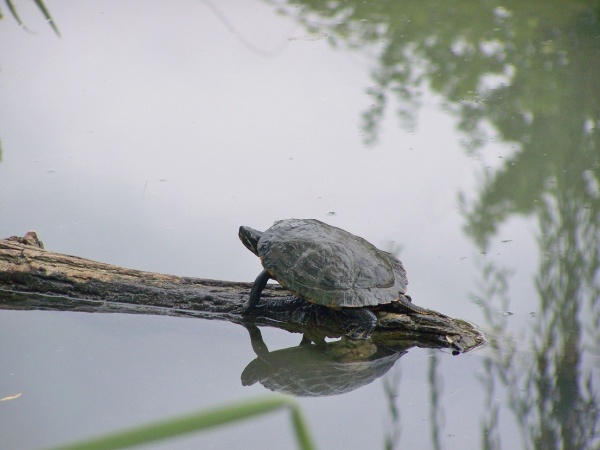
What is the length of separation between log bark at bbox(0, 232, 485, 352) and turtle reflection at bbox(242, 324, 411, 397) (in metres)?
0.13

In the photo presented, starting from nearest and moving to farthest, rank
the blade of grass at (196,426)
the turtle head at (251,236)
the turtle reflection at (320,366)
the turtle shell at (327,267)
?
the blade of grass at (196,426) < the turtle reflection at (320,366) < the turtle shell at (327,267) < the turtle head at (251,236)

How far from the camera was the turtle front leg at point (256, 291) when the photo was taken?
258 cm

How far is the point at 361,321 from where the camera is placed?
2535 mm

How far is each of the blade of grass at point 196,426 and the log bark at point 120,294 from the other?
2.32 metres

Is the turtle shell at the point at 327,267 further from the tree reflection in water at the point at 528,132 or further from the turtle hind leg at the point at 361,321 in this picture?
the tree reflection in water at the point at 528,132

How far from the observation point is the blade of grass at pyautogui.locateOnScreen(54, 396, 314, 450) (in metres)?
0.31

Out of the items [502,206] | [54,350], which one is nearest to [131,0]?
[502,206]

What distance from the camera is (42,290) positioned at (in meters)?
2.68

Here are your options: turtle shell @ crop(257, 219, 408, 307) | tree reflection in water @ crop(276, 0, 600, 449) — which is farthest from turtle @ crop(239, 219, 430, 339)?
tree reflection in water @ crop(276, 0, 600, 449)

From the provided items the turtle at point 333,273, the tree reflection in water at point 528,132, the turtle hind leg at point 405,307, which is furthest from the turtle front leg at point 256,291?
the tree reflection in water at point 528,132

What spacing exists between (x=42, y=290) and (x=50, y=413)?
695mm

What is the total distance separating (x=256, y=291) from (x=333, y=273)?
0.33 metres

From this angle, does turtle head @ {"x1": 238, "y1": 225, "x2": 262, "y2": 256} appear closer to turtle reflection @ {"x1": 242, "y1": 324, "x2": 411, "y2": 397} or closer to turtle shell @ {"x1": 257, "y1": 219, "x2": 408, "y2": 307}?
turtle shell @ {"x1": 257, "y1": 219, "x2": 408, "y2": 307}

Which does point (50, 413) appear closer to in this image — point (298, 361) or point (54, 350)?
point (54, 350)
